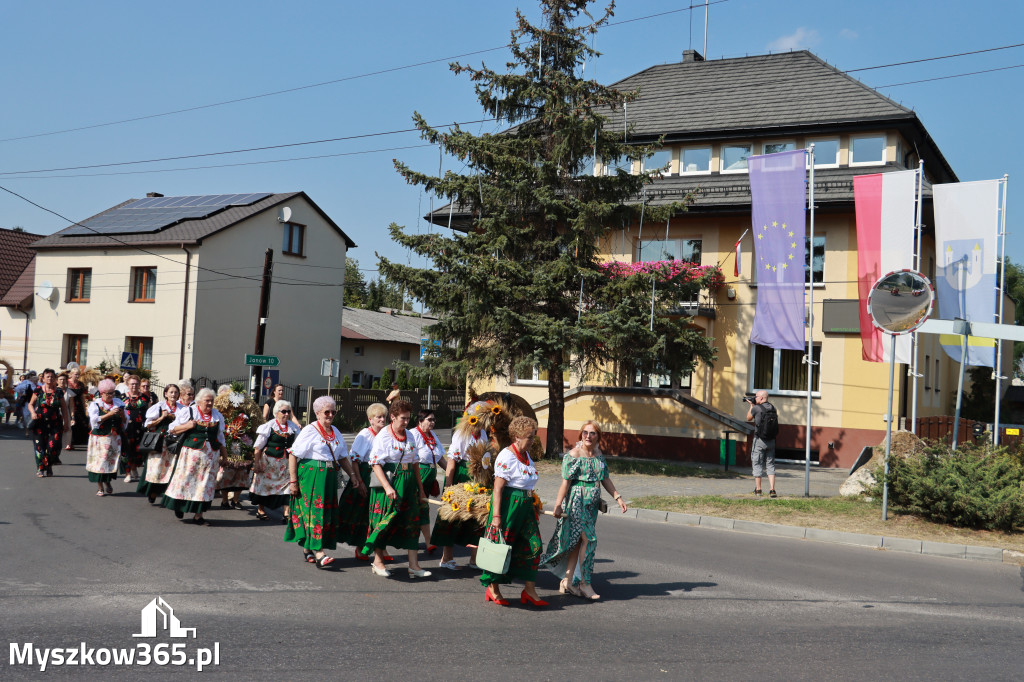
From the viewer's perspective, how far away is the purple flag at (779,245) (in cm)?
1861

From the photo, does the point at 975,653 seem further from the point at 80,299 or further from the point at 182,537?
the point at 80,299

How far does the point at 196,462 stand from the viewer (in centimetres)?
1062

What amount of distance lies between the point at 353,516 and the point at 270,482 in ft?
9.08

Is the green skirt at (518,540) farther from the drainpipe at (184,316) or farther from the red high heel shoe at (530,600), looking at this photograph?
the drainpipe at (184,316)

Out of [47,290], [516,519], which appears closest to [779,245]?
[516,519]

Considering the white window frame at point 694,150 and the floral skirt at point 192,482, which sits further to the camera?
the white window frame at point 694,150

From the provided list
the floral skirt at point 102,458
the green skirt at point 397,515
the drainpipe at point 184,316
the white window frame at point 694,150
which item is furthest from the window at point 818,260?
the drainpipe at point 184,316

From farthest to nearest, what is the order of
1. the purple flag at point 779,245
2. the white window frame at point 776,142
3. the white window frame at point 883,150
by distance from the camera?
the white window frame at point 776,142
the white window frame at point 883,150
the purple flag at point 779,245

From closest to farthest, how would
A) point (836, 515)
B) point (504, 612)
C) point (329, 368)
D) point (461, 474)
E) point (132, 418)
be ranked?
point (504, 612), point (461, 474), point (836, 515), point (132, 418), point (329, 368)

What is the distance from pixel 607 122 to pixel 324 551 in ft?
41.9

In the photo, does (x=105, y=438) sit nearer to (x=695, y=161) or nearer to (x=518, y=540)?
(x=518, y=540)

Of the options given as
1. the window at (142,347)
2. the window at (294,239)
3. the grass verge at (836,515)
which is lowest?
the grass verge at (836,515)

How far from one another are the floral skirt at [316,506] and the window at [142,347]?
2927 cm

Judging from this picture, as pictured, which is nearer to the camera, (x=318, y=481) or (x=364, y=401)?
(x=318, y=481)
